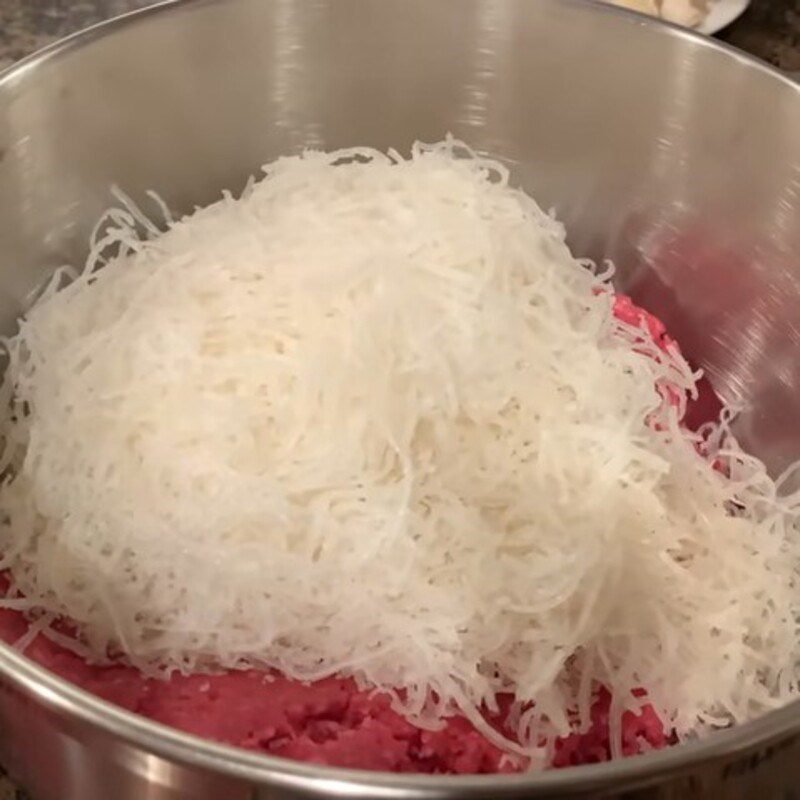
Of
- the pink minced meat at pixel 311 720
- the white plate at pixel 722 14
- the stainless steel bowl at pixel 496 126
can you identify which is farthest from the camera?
the white plate at pixel 722 14

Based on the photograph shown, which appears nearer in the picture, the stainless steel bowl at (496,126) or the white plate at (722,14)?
the stainless steel bowl at (496,126)

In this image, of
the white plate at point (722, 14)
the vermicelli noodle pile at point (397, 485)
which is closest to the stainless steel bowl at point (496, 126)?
the vermicelli noodle pile at point (397, 485)

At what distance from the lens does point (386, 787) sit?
48cm

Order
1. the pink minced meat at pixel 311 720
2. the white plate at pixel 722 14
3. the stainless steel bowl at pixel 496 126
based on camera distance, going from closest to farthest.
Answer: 1. the pink minced meat at pixel 311 720
2. the stainless steel bowl at pixel 496 126
3. the white plate at pixel 722 14

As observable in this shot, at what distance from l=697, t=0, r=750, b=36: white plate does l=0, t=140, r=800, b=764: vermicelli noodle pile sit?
0.38 m

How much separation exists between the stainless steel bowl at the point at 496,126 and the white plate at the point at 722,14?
21 cm

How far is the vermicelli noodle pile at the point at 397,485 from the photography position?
0.72m

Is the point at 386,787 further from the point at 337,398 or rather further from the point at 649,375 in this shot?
the point at 649,375

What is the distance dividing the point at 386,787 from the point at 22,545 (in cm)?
39

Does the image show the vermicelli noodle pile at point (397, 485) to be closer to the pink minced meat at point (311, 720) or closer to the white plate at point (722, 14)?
the pink minced meat at point (311, 720)

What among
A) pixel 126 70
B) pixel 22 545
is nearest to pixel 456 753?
pixel 22 545

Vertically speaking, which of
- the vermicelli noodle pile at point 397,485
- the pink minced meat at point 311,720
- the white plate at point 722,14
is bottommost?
the pink minced meat at point 311,720

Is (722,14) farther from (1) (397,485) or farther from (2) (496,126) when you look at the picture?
(1) (397,485)

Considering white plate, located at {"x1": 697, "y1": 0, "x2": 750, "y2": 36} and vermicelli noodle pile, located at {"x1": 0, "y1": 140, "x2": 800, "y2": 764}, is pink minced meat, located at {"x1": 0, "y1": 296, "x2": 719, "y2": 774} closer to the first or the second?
vermicelli noodle pile, located at {"x1": 0, "y1": 140, "x2": 800, "y2": 764}
